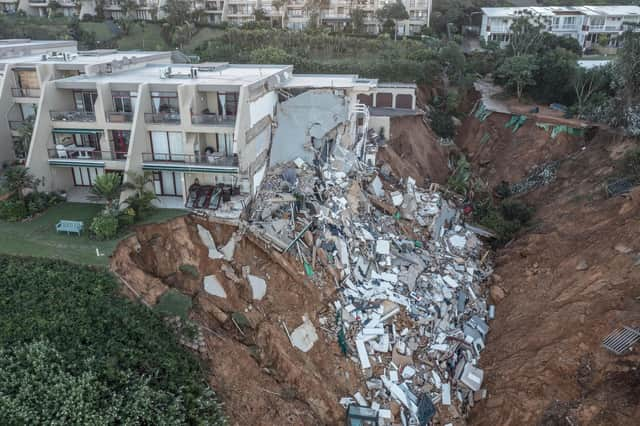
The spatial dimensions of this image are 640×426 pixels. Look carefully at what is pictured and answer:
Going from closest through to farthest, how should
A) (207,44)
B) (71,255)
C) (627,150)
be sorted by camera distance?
(71,255) < (627,150) < (207,44)

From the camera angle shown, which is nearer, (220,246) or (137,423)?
(137,423)

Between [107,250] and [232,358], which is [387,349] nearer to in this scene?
[232,358]

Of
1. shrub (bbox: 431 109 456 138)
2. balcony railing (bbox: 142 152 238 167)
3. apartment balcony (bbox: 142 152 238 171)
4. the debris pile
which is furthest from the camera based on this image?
shrub (bbox: 431 109 456 138)

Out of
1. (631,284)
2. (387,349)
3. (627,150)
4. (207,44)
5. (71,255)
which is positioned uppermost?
(207,44)

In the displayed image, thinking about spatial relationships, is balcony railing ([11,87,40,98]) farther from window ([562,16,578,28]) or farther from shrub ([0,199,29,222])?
window ([562,16,578,28])

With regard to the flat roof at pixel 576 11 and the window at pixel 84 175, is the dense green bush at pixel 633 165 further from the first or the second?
the flat roof at pixel 576 11

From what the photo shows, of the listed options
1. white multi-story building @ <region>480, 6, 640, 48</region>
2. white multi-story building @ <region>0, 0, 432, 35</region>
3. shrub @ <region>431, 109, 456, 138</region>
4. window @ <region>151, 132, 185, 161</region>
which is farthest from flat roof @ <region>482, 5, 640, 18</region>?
window @ <region>151, 132, 185, 161</region>

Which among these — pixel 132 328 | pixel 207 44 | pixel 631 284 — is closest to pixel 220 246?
pixel 132 328
